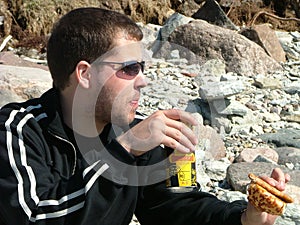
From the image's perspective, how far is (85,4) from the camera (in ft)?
41.4

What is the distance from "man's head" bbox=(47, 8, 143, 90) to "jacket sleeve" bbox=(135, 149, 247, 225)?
449 millimetres

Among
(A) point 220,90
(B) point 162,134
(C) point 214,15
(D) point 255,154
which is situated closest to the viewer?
(B) point 162,134

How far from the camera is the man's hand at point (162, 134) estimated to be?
2326 mm

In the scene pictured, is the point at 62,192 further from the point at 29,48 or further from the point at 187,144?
the point at 29,48

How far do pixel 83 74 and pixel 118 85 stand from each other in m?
0.15

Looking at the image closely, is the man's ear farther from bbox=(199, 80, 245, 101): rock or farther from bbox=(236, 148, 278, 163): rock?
bbox=(199, 80, 245, 101): rock

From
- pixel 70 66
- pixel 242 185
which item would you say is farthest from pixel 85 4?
pixel 70 66

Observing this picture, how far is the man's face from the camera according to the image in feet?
8.26

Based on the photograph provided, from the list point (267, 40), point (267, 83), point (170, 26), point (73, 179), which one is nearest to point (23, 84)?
point (73, 179)

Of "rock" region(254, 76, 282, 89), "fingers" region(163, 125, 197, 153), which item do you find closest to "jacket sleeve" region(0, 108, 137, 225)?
"fingers" region(163, 125, 197, 153)

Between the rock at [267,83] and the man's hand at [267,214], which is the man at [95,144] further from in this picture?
the rock at [267,83]

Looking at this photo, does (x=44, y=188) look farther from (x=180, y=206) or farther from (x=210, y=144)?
(x=210, y=144)

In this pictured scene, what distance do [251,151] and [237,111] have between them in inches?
50.9

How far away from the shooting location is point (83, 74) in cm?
258
